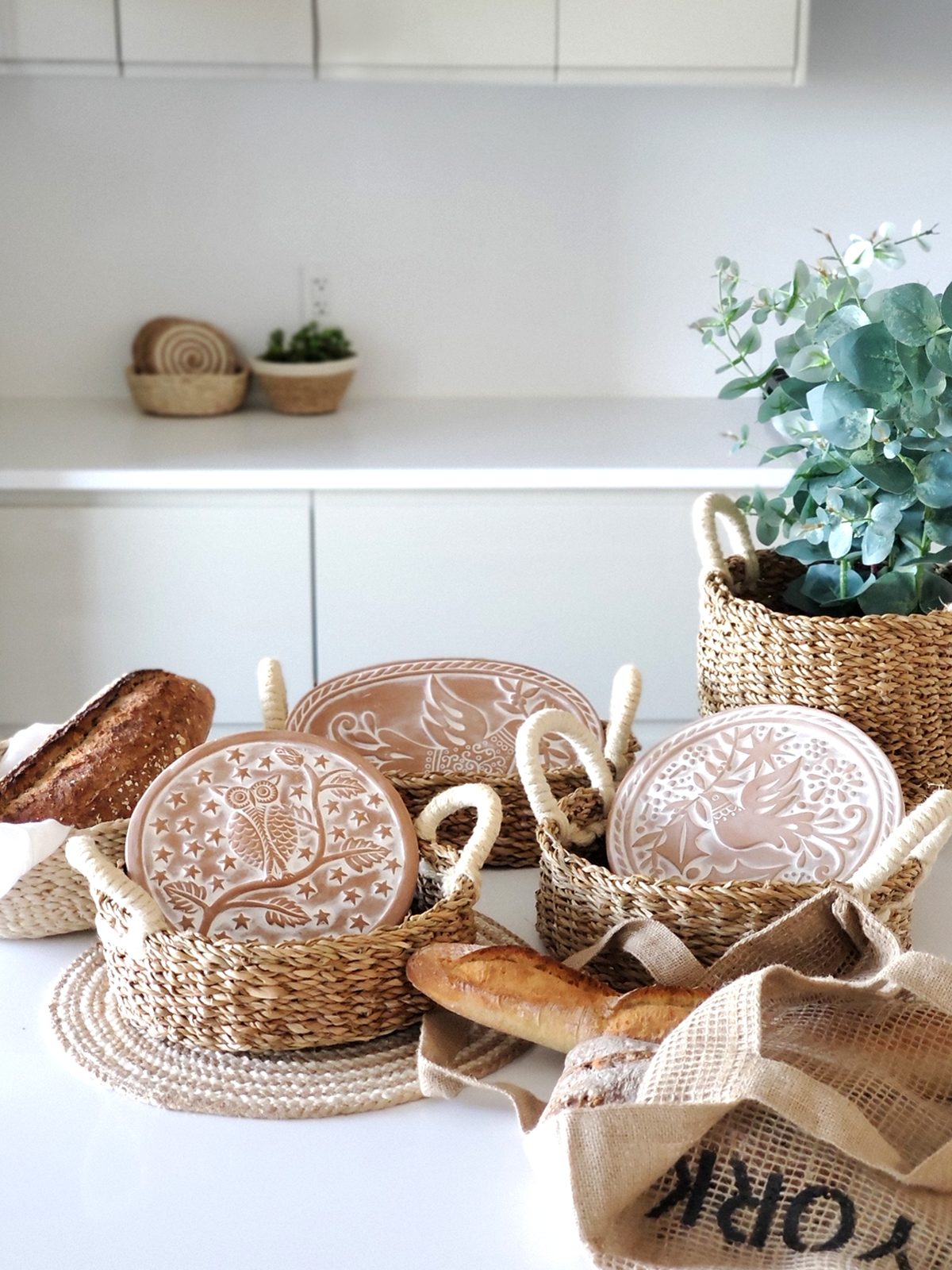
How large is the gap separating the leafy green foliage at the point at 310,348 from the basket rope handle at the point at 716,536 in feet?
5.48

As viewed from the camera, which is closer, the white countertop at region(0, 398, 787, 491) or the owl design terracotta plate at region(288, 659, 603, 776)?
the owl design terracotta plate at region(288, 659, 603, 776)

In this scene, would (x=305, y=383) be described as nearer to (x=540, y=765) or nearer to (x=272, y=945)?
(x=540, y=765)

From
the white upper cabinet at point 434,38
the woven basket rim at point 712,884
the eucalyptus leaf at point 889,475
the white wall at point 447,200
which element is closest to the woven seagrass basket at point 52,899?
the woven basket rim at point 712,884

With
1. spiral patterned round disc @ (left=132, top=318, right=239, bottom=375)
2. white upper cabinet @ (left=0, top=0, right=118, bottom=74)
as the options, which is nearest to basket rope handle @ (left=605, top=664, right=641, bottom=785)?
white upper cabinet @ (left=0, top=0, right=118, bottom=74)

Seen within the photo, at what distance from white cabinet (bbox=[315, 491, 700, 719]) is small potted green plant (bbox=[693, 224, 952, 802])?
1.14 m

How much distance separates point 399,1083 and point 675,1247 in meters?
0.19

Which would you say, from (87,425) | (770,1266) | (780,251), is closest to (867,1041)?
(770,1266)

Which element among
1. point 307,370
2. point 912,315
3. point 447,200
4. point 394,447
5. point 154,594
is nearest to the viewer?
point 912,315

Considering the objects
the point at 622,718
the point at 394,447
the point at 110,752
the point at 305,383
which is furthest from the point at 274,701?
the point at 305,383

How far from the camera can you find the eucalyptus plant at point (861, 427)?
32.7 inches

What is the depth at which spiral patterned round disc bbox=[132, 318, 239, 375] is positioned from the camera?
2.60 meters

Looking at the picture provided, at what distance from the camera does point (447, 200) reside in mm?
2678

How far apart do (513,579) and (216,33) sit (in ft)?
3.36

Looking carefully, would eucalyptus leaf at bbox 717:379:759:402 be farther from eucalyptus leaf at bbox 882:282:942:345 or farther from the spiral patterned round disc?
the spiral patterned round disc
